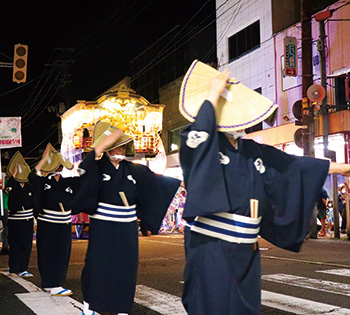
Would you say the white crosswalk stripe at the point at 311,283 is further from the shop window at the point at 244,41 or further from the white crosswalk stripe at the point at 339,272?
the shop window at the point at 244,41

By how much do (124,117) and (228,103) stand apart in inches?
632

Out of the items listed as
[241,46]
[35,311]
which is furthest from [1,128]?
[241,46]

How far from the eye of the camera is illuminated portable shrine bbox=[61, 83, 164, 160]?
19.7m

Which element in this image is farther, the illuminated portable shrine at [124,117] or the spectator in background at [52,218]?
the illuminated portable shrine at [124,117]

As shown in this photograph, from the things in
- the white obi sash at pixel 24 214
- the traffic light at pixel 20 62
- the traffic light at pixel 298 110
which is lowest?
the white obi sash at pixel 24 214

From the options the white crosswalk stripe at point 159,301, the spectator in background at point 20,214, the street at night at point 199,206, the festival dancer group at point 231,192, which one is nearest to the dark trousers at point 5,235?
the street at night at point 199,206

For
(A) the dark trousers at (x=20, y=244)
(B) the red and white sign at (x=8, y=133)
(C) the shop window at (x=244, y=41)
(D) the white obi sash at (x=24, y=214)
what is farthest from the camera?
(C) the shop window at (x=244, y=41)

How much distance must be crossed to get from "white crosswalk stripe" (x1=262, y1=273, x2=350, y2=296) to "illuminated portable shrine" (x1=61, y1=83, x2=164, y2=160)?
11.2m

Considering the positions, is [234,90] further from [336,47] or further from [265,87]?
[265,87]

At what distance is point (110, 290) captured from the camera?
5742mm

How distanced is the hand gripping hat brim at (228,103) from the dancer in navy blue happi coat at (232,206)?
123 millimetres

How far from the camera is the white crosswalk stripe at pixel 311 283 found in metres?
7.60

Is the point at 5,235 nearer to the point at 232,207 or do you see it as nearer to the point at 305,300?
the point at 305,300

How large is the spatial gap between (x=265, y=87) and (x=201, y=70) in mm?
18979
